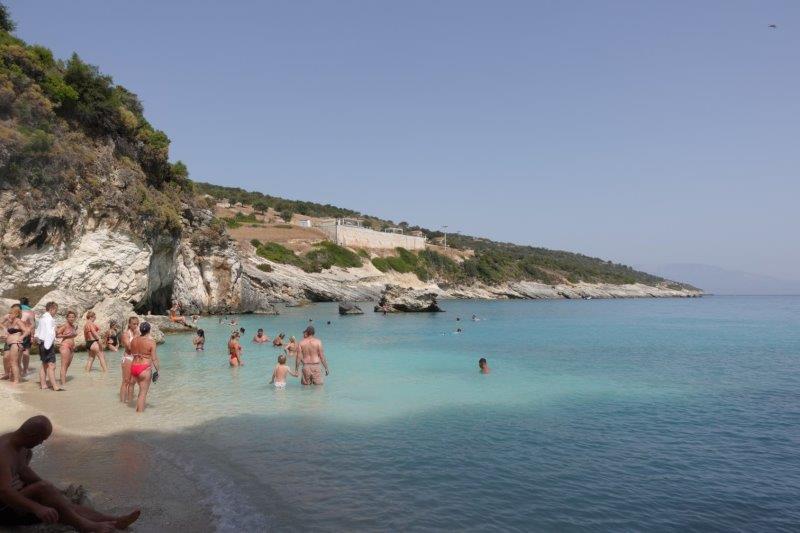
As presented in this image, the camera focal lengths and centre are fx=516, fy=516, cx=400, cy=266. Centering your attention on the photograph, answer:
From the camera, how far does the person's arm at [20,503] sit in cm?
408

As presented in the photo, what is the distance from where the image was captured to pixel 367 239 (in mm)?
84062

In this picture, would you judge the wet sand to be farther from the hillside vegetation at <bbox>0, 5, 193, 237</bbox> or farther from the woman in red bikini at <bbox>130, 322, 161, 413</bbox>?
the hillside vegetation at <bbox>0, 5, 193, 237</bbox>

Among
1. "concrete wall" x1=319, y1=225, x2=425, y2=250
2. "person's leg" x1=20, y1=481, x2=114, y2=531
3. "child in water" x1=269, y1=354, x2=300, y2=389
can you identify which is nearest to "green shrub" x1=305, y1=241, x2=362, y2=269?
"concrete wall" x1=319, y1=225, x2=425, y2=250

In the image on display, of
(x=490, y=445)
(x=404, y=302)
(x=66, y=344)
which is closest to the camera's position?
(x=490, y=445)

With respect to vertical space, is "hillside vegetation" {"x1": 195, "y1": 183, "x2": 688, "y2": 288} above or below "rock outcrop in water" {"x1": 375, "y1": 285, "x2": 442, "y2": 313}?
above

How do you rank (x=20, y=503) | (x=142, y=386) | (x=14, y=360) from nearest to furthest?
(x=20, y=503)
(x=142, y=386)
(x=14, y=360)

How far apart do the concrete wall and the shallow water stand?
6059 centimetres

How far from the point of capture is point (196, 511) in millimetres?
5262

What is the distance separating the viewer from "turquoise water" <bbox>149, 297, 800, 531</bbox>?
18.4 feet

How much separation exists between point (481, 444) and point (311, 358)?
5599mm

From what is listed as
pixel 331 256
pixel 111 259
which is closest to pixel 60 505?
pixel 111 259

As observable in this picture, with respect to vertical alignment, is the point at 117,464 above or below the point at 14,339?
below

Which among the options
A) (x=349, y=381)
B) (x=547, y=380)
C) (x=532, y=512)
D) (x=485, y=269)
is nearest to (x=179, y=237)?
(x=349, y=381)

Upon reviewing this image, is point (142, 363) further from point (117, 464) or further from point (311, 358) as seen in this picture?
point (311, 358)
